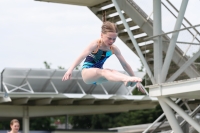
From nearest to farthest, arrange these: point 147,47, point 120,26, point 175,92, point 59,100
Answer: point 175,92 → point 147,47 → point 120,26 → point 59,100

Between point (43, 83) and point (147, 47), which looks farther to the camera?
point (43, 83)

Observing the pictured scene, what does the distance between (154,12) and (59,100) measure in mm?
25014

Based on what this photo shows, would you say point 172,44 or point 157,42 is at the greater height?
point 157,42

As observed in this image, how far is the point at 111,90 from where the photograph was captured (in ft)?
174

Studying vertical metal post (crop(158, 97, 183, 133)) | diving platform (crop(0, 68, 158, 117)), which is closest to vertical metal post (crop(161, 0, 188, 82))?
vertical metal post (crop(158, 97, 183, 133))

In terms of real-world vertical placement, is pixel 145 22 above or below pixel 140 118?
below

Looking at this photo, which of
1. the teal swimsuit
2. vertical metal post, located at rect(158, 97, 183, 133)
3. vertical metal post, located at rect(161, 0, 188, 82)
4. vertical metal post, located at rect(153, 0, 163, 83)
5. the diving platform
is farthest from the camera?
the diving platform

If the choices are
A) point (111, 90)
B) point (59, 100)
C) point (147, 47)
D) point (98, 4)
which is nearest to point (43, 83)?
point (59, 100)

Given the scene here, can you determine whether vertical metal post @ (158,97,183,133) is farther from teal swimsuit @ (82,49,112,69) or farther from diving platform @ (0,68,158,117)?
diving platform @ (0,68,158,117)

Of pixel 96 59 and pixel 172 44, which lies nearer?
pixel 96 59

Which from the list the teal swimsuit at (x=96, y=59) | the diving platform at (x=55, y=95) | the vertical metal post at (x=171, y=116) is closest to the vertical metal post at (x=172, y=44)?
the vertical metal post at (x=171, y=116)

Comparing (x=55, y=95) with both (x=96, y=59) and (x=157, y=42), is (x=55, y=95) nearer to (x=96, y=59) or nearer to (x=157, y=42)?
(x=157, y=42)

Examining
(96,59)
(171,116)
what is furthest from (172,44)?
(96,59)

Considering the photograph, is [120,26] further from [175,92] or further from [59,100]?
[59,100]
